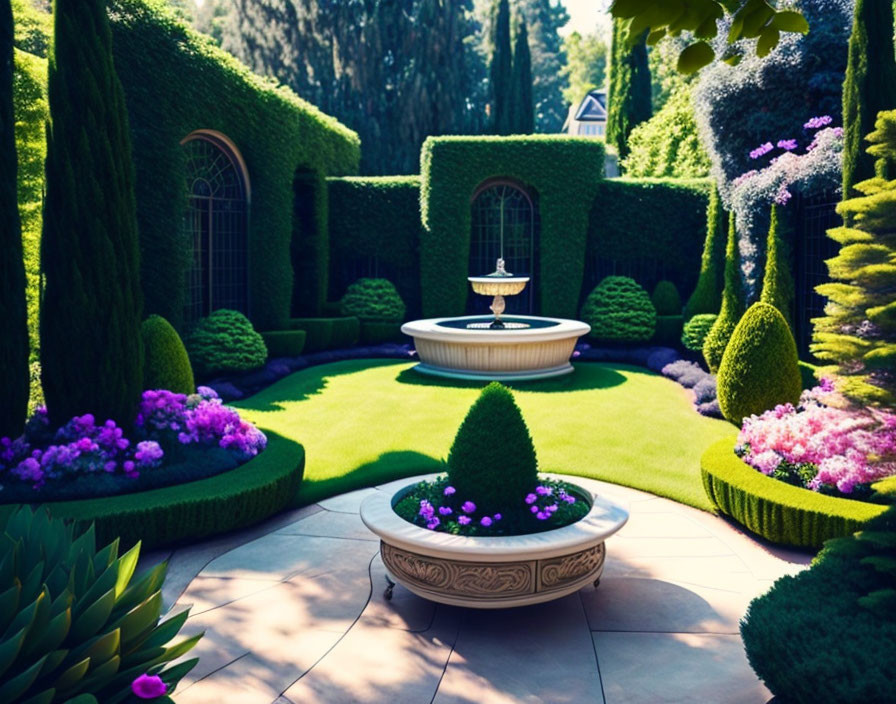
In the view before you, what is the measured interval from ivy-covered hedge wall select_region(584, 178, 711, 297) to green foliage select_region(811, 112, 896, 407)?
14001 mm

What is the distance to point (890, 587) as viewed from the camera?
3701 mm

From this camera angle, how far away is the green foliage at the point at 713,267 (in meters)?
15.3

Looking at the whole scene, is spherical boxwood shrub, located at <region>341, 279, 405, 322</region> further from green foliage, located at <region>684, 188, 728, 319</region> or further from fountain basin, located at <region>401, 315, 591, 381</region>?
green foliage, located at <region>684, 188, 728, 319</region>

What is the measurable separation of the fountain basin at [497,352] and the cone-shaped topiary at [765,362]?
4.45m

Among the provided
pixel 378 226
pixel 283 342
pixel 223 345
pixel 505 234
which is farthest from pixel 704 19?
pixel 378 226

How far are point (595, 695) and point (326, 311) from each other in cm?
1485

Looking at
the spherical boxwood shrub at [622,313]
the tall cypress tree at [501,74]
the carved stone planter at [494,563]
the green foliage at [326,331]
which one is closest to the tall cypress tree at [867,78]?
the carved stone planter at [494,563]

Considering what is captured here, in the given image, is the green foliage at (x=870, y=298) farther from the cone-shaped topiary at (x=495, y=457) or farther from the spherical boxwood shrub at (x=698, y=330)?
the spherical boxwood shrub at (x=698, y=330)

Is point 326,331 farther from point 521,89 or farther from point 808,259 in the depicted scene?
point 521,89

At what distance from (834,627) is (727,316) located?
380 inches

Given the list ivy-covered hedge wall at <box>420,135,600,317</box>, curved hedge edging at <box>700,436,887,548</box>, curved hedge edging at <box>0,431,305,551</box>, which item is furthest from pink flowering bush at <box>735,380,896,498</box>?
ivy-covered hedge wall at <box>420,135,600,317</box>

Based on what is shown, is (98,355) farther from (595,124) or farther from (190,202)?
(595,124)

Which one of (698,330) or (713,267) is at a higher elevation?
(713,267)

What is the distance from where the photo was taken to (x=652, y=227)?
17.9 meters
